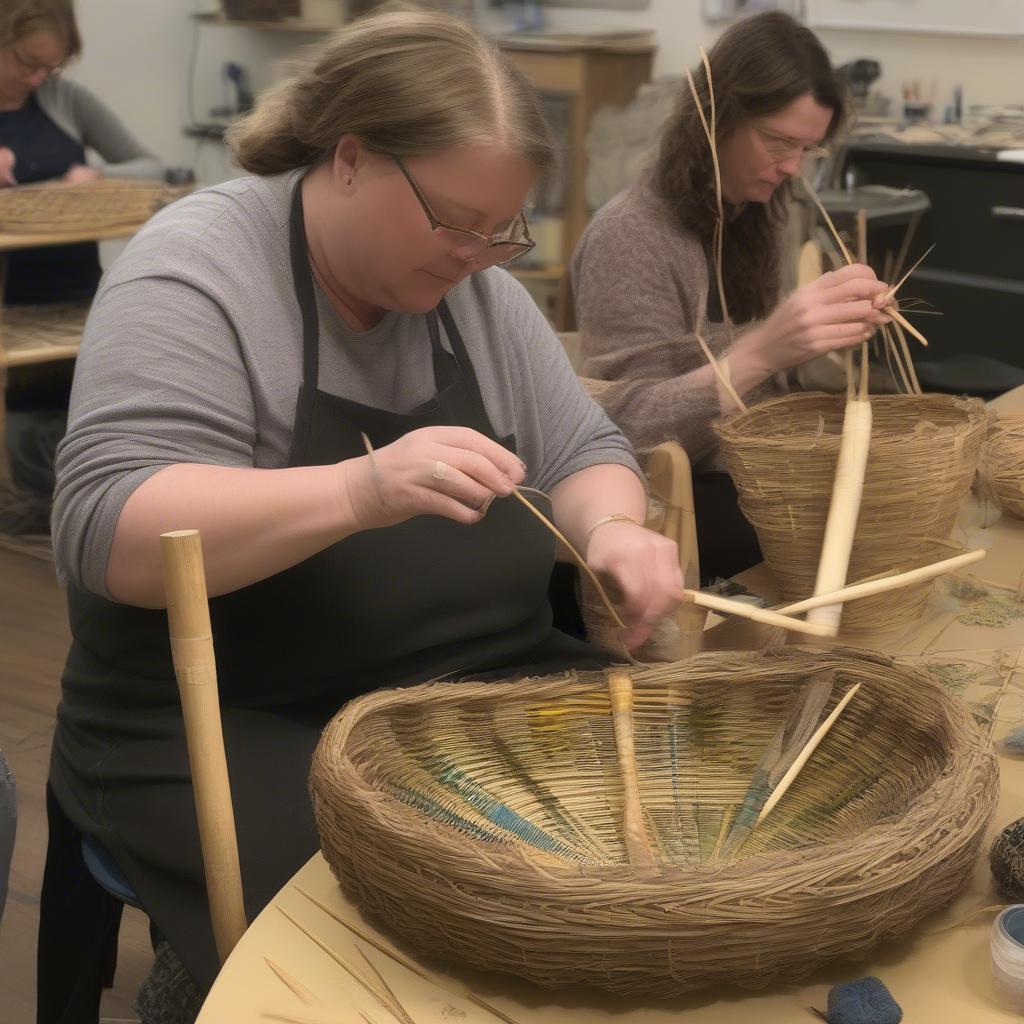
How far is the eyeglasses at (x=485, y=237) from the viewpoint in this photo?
1.26 m

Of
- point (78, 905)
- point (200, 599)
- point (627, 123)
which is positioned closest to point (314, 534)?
point (200, 599)

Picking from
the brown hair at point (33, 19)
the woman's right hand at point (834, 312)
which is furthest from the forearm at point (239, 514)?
the brown hair at point (33, 19)

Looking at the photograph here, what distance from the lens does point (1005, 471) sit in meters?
1.77

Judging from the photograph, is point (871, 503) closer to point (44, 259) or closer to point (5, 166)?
point (5, 166)

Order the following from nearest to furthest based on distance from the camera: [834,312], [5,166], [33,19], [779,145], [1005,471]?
1. [834,312]
2. [1005,471]
3. [779,145]
4. [33,19]
5. [5,166]

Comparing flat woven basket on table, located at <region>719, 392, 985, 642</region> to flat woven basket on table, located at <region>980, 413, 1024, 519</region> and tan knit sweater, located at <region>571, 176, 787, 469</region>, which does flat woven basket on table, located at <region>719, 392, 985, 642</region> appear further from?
tan knit sweater, located at <region>571, 176, 787, 469</region>

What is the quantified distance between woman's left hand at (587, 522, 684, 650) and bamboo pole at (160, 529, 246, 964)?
0.47 metres

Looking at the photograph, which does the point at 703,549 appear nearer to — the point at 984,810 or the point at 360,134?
the point at 360,134

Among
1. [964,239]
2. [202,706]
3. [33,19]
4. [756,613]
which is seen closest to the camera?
[202,706]

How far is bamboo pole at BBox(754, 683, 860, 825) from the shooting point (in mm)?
1083

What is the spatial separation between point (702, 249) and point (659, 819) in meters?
1.19

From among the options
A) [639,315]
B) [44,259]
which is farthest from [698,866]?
[44,259]

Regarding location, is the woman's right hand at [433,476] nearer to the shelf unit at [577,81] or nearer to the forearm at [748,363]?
the forearm at [748,363]

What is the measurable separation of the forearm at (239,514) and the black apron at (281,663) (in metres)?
0.12
